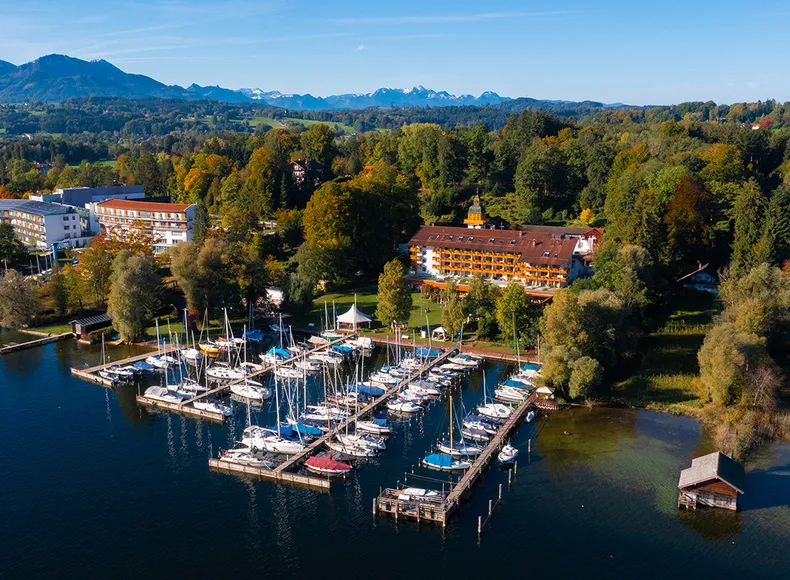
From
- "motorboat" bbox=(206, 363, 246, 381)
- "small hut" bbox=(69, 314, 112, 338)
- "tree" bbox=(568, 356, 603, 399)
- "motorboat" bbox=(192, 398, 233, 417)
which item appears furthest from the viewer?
"small hut" bbox=(69, 314, 112, 338)

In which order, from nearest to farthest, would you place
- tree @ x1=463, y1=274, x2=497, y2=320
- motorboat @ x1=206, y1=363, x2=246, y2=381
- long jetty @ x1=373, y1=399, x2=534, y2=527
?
long jetty @ x1=373, y1=399, x2=534, y2=527 < motorboat @ x1=206, y1=363, x2=246, y2=381 < tree @ x1=463, y1=274, x2=497, y2=320

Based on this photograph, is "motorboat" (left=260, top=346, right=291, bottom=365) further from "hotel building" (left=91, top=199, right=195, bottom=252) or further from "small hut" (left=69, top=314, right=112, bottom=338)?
"hotel building" (left=91, top=199, right=195, bottom=252)

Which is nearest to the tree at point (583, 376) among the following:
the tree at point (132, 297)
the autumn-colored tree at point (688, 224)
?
the autumn-colored tree at point (688, 224)

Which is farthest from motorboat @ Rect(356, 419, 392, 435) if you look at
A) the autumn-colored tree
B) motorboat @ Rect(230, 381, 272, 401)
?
the autumn-colored tree

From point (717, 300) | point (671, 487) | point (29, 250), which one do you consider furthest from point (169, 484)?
point (29, 250)

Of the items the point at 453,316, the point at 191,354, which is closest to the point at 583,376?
the point at 453,316

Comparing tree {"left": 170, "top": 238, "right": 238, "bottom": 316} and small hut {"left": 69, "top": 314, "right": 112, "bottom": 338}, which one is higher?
tree {"left": 170, "top": 238, "right": 238, "bottom": 316}
